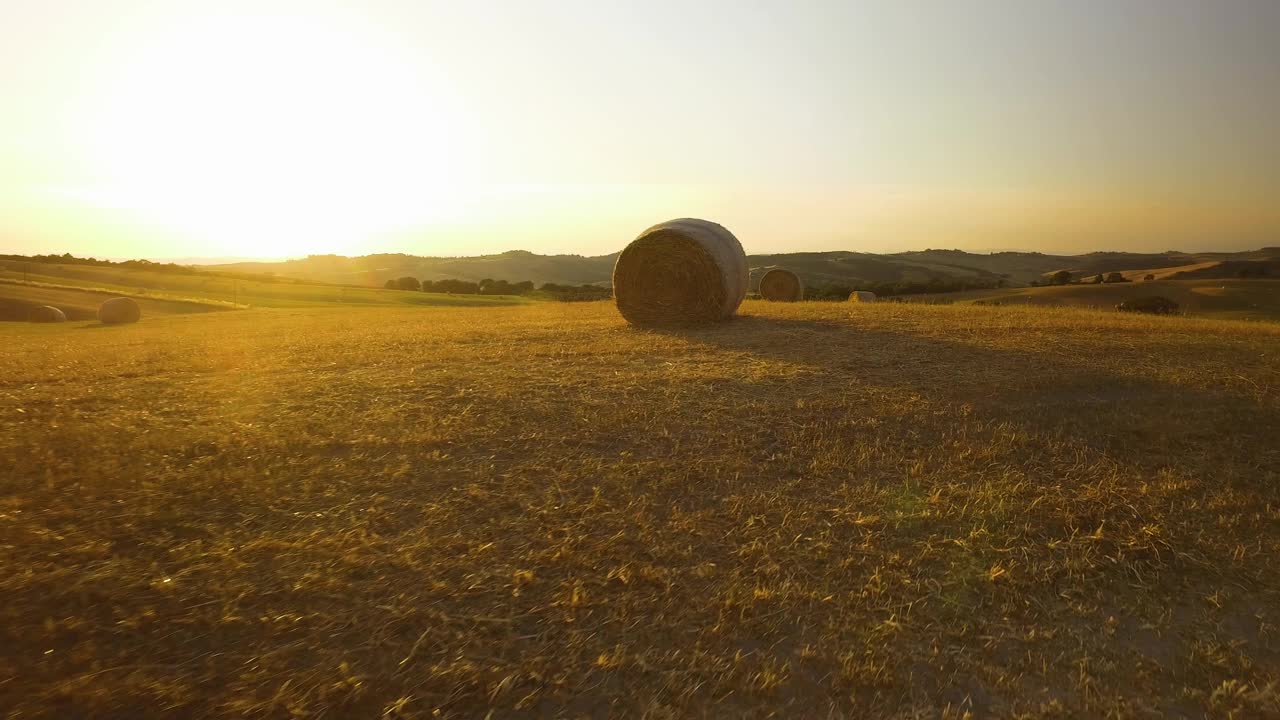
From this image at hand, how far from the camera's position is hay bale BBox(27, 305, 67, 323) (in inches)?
821

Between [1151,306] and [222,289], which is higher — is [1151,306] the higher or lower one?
the lower one

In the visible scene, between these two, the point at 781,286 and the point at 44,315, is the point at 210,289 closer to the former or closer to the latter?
the point at 44,315

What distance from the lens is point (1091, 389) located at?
652 centimetres

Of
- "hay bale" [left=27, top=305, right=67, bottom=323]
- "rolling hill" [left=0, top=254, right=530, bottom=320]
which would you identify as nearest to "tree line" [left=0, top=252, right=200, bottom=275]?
"rolling hill" [left=0, top=254, right=530, bottom=320]

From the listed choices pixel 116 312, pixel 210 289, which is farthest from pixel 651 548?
pixel 210 289

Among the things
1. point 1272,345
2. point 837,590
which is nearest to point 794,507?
point 837,590

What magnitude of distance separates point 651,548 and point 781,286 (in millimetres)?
20974

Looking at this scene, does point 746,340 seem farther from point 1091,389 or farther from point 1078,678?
point 1078,678

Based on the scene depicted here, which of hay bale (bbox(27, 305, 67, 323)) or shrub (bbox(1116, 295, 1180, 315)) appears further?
hay bale (bbox(27, 305, 67, 323))

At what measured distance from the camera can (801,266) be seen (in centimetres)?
6391

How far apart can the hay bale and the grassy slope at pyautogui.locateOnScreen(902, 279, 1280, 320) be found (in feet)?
90.7

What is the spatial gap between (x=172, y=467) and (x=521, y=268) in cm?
7169

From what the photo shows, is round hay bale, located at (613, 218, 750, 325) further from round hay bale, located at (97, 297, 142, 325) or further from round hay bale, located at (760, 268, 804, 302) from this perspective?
round hay bale, located at (97, 297, 142, 325)

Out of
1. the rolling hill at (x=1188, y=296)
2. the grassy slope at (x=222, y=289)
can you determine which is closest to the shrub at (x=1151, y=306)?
the rolling hill at (x=1188, y=296)
